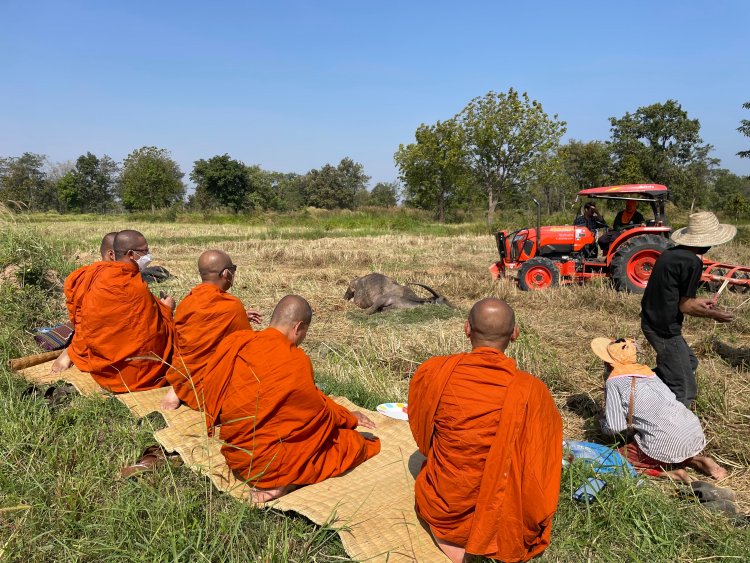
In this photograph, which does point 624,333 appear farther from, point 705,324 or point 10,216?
point 10,216

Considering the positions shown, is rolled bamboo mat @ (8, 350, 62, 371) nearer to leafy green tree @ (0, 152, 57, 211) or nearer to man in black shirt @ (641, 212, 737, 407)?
man in black shirt @ (641, 212, 737, 407)

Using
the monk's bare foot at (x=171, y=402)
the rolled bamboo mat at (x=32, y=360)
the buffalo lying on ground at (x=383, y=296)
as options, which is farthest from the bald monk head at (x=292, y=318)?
the buffalo lying on ground at (x=383, y=296)

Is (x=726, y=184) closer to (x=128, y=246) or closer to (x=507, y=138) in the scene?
(x=507, y=138)

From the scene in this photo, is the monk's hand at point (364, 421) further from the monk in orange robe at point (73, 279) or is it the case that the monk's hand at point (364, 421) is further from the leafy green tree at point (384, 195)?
the leafy green tree at point (384, 195)

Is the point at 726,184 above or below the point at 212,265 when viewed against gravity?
above

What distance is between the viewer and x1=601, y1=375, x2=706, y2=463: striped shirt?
3.10 metres

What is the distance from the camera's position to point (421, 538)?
95.7 inches

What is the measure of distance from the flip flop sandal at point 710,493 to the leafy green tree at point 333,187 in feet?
181

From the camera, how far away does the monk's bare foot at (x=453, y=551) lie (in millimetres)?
2287

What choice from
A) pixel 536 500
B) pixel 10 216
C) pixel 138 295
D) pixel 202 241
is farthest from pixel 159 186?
pixel 536 500

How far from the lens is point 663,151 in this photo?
35188 millimetres

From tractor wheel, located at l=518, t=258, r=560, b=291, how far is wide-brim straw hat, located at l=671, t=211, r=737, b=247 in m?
4.35

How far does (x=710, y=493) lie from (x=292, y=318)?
A: 8.27ft

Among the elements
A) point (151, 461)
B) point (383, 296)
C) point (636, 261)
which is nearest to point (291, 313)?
point (151, 461)
